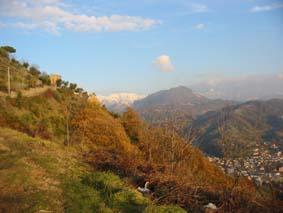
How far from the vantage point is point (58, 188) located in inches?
398

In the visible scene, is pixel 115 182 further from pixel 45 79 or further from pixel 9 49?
pixel 9 49

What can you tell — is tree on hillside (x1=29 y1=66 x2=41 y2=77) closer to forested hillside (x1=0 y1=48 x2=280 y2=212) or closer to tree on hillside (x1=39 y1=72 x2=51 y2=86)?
tree on hillside (x1=39 y1=72 x2=51 y2=86)

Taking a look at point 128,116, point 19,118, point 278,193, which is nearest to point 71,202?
point 278,193

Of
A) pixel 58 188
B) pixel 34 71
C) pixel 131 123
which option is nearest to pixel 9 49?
pixel 34 71

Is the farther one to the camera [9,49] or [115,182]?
[9,49]

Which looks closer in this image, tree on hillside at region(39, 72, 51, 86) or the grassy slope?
the grassy slope

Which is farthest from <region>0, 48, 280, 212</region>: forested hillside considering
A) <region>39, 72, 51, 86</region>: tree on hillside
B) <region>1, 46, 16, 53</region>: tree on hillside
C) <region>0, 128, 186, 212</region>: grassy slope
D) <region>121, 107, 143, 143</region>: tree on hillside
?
<region>1, 46, 16, 53</region>: tree on hillside

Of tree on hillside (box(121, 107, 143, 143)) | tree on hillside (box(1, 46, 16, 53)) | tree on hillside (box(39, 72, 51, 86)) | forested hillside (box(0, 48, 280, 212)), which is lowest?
tree on hillside (box(121, 107, 143, 143))

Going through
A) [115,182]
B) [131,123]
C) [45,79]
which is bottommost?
[131,123]

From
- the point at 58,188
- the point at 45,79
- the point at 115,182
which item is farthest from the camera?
the point at 45,79

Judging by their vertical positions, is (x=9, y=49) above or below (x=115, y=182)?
above

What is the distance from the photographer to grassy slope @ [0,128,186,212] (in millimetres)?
8688

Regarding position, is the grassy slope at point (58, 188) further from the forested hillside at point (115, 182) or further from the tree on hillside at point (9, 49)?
the tree on hillside at point (9, 49)

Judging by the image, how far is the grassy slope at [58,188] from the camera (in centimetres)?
869
